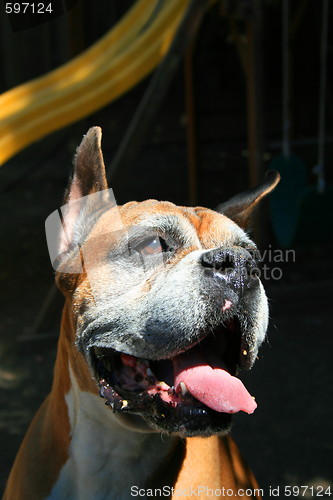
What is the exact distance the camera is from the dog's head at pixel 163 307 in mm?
2051

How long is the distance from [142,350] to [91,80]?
2793 mm

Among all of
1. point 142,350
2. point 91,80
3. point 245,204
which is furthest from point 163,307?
point 91,80

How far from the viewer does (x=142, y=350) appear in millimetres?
2090

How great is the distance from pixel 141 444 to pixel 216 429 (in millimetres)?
373

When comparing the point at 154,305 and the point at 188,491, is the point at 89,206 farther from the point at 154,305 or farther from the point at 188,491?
the point at 188,491

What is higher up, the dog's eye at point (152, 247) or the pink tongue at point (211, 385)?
the dog's eye at point (152, 247)

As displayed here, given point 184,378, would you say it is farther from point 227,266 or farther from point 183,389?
point 227,266

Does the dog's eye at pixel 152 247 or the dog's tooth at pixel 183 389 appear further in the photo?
the dog's eye at pixel 152 247

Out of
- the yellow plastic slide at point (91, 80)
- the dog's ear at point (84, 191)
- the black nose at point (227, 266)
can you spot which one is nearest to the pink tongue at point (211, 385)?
the black nose at point (227, 266)

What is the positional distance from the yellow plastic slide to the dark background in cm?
38

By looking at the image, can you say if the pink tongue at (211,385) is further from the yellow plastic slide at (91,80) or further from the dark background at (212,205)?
the yellow plastic slide at (91,80)

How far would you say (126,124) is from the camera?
38.4ft

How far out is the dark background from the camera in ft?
13.5

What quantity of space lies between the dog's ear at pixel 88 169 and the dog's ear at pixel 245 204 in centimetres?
54
